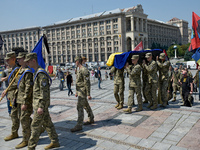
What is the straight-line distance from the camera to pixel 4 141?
5.71 meters

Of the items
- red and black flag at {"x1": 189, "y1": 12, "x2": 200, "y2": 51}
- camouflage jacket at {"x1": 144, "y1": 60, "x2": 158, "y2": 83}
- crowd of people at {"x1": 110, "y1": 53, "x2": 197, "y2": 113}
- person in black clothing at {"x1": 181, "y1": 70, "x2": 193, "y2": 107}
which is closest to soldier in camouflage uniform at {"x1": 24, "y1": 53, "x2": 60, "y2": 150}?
crowd of people at {"x1": 110, "y1": 53, "x2": 197, "y2": 113}

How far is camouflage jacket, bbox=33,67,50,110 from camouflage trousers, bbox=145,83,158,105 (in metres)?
4.84

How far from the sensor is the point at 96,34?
81.5m

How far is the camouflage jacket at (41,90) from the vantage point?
15.2 ft

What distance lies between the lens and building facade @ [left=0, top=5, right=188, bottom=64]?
77.8 meters

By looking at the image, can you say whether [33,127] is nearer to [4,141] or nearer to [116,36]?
[4,141]

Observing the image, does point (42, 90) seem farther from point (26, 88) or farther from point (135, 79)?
point (135, 79)

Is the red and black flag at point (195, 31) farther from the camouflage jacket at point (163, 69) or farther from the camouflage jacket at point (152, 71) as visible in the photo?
the camouflage jacket at point (152, 71)

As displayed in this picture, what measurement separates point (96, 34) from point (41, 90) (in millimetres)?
78694

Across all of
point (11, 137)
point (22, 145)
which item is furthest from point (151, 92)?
point (11, 137)

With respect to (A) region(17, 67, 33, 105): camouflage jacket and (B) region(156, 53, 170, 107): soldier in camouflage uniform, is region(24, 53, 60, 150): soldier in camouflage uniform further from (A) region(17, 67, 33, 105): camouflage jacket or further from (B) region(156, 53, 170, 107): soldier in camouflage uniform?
(B) region(156, 53, 170, 107): soldier in camouflage uniform

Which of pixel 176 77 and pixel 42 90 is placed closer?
pixel 42 90

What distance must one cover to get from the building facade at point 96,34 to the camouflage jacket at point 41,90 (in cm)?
6970

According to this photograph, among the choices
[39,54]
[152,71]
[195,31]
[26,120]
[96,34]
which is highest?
[96,34]
